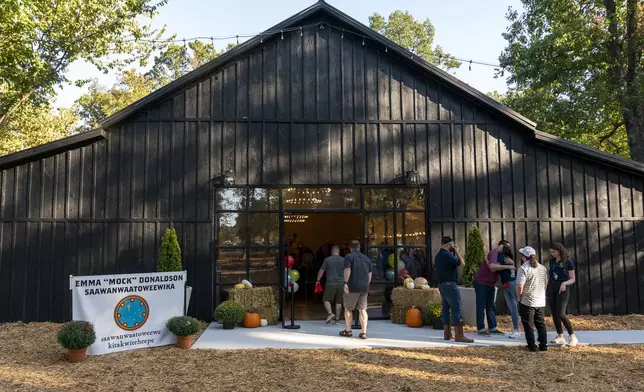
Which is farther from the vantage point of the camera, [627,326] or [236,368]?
[627,326]

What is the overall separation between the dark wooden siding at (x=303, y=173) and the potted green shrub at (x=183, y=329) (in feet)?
8.75

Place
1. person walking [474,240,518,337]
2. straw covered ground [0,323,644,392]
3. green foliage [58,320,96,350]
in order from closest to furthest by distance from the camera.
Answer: straw covered ground [0,323,644,392] → green foliage [58,320,96,350] → person walking [474,240,518,337]

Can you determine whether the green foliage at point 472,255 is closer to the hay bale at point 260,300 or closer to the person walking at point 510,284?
the person walking at point 510,284

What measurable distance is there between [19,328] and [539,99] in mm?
19065

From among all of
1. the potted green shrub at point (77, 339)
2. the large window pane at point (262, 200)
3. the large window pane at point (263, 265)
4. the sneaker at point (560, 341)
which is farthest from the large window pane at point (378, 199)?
the potted green shrub at point (77, 339)

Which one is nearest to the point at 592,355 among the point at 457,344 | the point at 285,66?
the point at 457,344

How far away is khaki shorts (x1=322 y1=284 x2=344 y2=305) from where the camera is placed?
10.1 meters

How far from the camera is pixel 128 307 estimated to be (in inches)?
307

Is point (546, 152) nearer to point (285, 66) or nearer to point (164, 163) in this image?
point (285, 66)

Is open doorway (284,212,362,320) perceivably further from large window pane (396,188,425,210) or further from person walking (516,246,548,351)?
person walking (516,246,548,351)

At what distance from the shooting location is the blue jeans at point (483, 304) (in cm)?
897

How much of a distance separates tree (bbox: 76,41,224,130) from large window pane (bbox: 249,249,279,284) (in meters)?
30.3

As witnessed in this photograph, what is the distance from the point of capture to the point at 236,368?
268 inches

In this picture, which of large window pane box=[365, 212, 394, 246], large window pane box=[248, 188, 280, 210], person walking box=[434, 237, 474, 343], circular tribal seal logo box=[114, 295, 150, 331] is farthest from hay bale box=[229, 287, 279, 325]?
person walking box=[434, 237, 474, 343]
